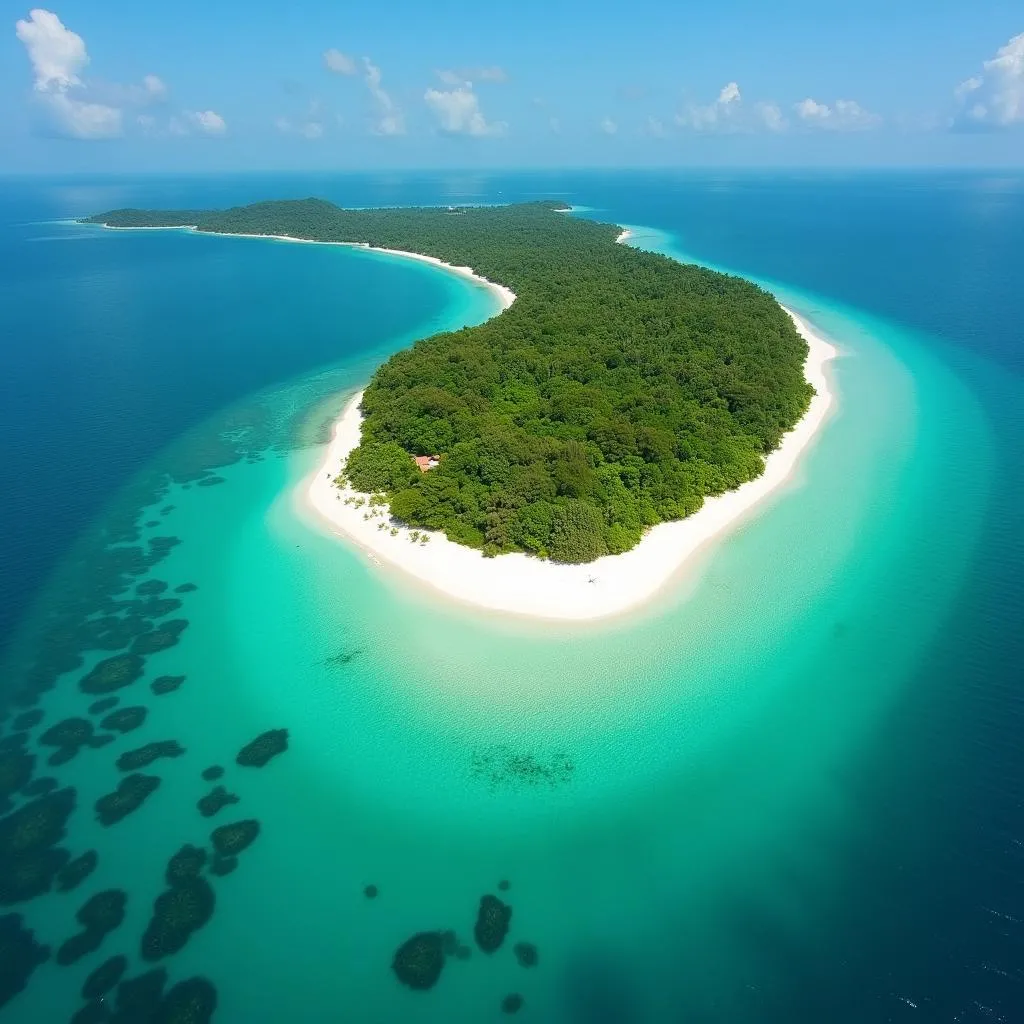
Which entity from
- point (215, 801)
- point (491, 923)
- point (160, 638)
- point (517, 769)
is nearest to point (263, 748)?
point (215, 801)

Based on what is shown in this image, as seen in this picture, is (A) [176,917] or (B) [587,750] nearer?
(A) [176,917]

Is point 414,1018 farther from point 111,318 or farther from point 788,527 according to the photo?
point 111,318

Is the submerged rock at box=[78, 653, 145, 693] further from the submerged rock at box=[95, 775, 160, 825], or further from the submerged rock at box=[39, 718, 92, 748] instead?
the submerged rock at box=[95, 775, 160, 825]

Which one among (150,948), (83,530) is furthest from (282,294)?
(150,948)

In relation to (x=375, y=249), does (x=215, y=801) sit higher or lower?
lower

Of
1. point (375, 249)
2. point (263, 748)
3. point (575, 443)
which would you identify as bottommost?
point (263, 748)

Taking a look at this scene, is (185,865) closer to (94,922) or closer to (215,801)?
(215,801)
